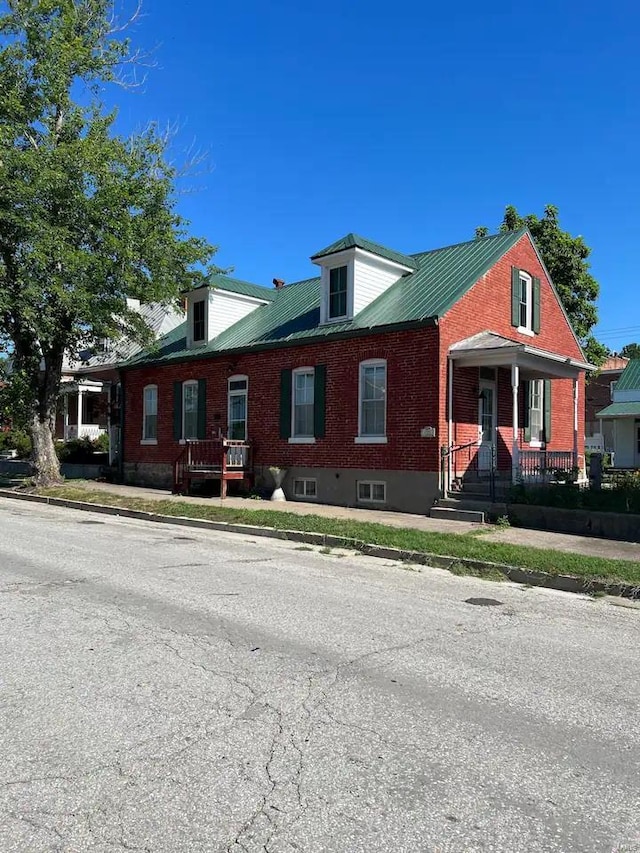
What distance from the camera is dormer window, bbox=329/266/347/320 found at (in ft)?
57.6

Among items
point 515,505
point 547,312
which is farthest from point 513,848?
point 547,312

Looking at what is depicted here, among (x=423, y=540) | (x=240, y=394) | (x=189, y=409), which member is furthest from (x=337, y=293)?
(x=423, y=540)

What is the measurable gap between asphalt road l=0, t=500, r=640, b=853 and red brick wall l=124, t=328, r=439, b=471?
776 centimetres

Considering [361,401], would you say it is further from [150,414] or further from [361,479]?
[150,414]

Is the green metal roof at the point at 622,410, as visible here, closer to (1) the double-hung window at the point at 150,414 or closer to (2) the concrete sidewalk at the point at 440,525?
(2) the concrete sidewalk at the point at 440,525

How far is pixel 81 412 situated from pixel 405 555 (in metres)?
27.0

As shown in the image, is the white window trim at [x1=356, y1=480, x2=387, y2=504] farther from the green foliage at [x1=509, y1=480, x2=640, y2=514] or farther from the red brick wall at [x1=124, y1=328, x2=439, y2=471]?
the green foliage at [x1=509, y1=480, x2=640, y2=514]

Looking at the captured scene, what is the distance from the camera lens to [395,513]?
15.4 meters

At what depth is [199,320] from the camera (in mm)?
21906

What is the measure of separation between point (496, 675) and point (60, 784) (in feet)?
10.4

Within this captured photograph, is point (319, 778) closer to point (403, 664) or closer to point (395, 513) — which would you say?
point (403, 664)

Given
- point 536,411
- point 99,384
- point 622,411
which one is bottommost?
point 536,411

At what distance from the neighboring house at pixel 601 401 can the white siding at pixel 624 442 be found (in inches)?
308

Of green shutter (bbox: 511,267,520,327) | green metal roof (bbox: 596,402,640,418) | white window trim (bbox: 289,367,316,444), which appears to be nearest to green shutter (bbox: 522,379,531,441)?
green shutter (bbox: 511,267,520,327)
